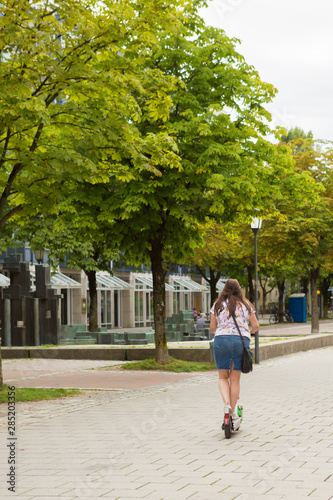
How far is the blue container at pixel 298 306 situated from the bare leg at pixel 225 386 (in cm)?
4541

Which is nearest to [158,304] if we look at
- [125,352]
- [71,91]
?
[125,352]

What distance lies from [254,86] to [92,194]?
4340 millimetres

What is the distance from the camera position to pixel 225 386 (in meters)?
8.60

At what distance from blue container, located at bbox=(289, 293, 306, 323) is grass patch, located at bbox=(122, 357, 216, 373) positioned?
36.3 metres

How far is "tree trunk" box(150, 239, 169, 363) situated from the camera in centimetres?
1788

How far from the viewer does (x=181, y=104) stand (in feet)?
55.0

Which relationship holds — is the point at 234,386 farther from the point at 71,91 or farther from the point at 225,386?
the point at 71,91

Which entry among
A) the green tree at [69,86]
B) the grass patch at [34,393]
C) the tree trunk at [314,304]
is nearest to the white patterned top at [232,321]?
the green tree at [69,86]

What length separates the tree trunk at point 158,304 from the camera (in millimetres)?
17875

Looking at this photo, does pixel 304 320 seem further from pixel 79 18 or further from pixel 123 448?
pixel 123 448

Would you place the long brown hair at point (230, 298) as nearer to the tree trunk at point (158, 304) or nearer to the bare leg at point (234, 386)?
the bare leg at point (234, 386)

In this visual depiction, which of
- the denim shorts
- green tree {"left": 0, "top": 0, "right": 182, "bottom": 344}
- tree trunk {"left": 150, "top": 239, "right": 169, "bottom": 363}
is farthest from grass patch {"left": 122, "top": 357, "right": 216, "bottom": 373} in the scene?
the denim shorts

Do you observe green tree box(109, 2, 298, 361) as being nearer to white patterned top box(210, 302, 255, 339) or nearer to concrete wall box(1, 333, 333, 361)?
concrete wall box(1, 333, 333, 361)

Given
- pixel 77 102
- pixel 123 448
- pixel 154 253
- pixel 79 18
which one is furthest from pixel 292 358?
pixel 123 448
